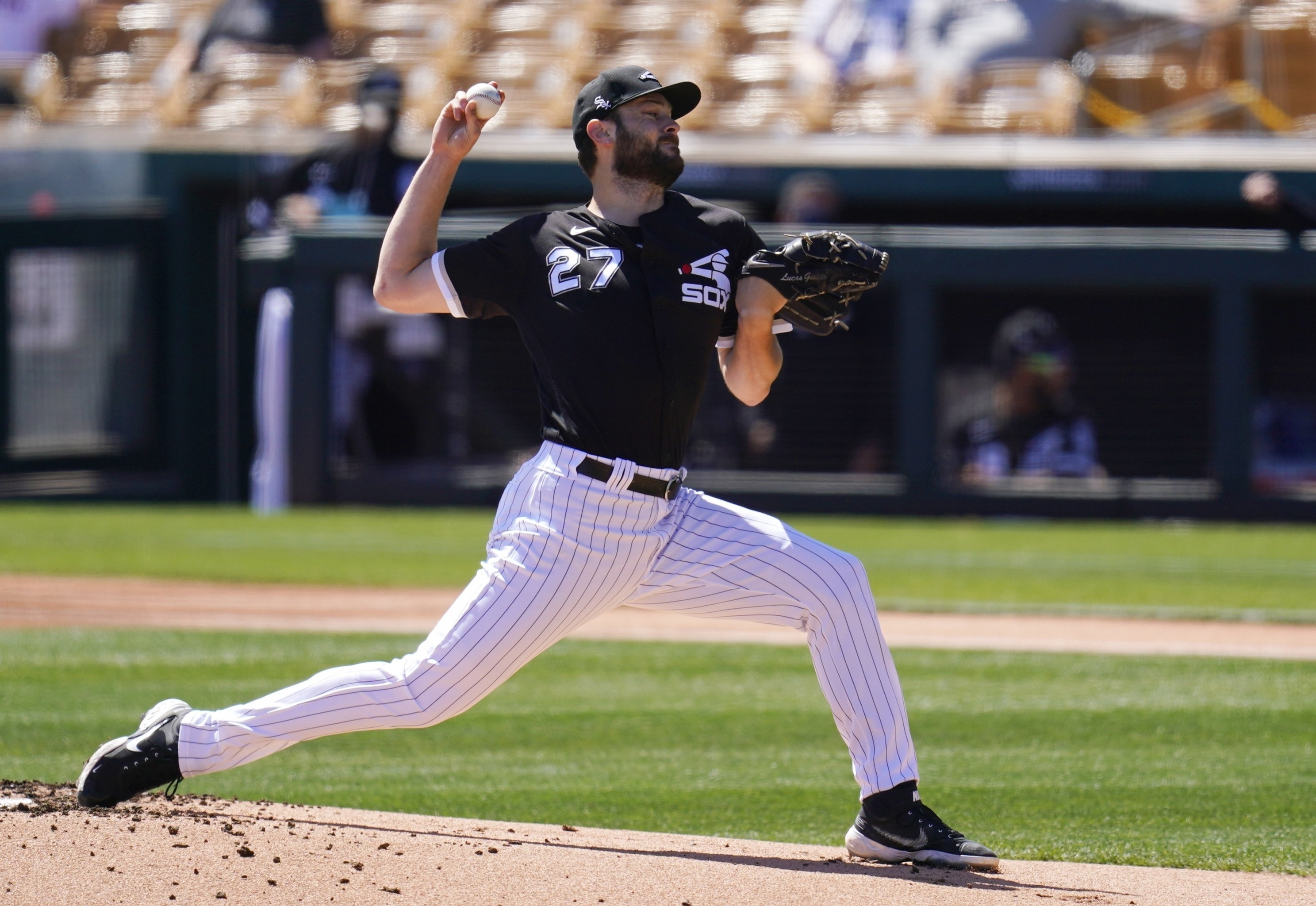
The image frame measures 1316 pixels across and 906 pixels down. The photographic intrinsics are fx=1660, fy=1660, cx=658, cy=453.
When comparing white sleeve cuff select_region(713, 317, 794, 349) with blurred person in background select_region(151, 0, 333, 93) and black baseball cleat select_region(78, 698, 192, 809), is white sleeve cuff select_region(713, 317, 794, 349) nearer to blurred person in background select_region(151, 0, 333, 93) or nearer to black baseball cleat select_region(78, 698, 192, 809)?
black baseball cleat select_region(78, 698, 192, 809)

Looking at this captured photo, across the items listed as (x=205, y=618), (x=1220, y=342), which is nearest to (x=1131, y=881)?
(x=205, y=618)

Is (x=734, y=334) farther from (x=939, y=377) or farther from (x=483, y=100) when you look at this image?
(x=939, y=377)

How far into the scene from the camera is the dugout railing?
11.5 m

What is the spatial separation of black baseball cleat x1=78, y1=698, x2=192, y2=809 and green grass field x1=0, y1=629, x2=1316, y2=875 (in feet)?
2.43

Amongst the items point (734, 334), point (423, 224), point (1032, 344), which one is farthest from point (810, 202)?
point (423, 224)

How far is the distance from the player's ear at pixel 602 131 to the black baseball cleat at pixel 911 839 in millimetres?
1497

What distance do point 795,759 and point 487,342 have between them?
842 cm

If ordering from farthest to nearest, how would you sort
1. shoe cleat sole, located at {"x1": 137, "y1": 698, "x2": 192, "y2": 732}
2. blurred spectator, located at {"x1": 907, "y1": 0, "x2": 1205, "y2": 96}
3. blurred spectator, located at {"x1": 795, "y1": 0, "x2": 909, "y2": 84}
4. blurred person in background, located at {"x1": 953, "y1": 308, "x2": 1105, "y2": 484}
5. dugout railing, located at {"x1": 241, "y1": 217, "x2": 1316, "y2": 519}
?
1. blurred spectator, located at {"x1": 795, "y1": 0, "x2": 909, "y2": 84}
2. blurred spectator, located at {"x1": 907, "y1": 0, "x2": 1205, "y2": 96}
3. blurred person in background, located at {"x1": 953, "y1": 308, "x2": 1105, "y2": 484}
4. dugout railing, located at {"x1": 241, "y1": 217, "x2": 1316, "y2": 519}
5. shoe cleat sole, located at {"x1": 137, "y1": 698, "x2": 192, "y2": 732}

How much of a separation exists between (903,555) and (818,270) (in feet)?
22.7

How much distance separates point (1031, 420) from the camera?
1195 cm

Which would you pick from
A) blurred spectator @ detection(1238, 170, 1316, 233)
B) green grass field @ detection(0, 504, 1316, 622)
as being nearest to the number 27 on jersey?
green grass field @ detection(0, 504, 1316, 622)

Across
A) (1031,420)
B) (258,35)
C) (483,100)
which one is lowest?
(1031,420)

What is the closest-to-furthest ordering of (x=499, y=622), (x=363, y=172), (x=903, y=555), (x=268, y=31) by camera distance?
1. (x=499, y=622)
2. (x=903, y=555)
3. (x=363, y=172)
4. (x=268, y=31)

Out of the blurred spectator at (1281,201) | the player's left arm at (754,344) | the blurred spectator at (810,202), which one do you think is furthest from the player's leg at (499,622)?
the blurred spectator at (810,202)
